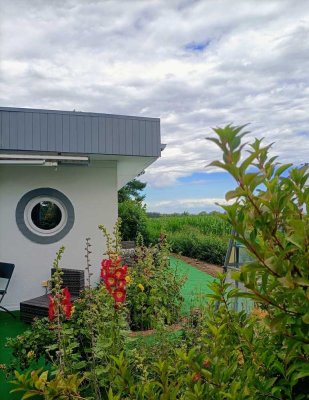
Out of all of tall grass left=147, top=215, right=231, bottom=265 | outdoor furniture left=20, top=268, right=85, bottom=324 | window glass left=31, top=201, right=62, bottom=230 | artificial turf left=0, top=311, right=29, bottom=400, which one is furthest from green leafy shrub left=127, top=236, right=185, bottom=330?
tall grass left=147, top=215, right=231, bottom=265

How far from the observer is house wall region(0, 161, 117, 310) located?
6.82 meters

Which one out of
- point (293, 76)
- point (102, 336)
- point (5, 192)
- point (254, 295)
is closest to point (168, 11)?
point (102, 336)

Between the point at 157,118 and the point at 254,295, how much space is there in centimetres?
583

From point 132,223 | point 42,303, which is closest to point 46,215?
point 42,303

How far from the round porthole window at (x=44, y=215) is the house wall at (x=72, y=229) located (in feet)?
0.27

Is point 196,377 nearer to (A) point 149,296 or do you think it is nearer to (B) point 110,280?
(B) point 110,280

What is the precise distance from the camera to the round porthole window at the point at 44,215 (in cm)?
686

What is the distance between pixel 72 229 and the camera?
23.1ft

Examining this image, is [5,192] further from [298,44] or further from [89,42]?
[298,44]

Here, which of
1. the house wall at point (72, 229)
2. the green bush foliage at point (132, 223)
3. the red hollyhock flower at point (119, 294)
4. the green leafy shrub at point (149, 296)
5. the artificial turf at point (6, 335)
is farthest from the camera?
the green bush foliage at point (132, 223)

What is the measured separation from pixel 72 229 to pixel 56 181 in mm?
921

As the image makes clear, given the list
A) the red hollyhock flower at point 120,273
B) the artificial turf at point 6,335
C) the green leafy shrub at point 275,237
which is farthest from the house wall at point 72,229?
the green leafy shrub at point 275,237

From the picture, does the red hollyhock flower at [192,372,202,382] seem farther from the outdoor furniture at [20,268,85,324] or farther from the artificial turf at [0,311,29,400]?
the outdoor furniture at [20,268,85,324]

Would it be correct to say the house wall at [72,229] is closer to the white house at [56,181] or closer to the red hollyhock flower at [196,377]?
the white house at [56,181]
